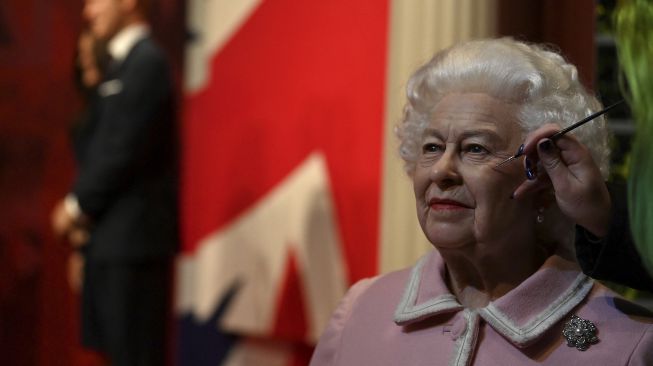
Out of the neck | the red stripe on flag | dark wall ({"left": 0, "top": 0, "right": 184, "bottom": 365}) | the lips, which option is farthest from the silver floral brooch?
dark wall ({"left": 0, "top": 0, "right": 184, "bottom": 365})

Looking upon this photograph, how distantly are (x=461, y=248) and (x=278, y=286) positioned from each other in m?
1.93

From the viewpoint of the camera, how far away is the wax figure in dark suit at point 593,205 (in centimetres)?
164

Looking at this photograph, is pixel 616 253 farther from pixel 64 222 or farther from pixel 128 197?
pixel 64 222

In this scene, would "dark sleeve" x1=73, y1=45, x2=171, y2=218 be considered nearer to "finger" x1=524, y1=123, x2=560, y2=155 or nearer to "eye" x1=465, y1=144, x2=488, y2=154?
"eye" x1=465, y1=144, x2=488, y2=154

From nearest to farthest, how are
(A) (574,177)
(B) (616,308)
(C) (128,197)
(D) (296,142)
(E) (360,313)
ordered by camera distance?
(A) (574,177), (B) (616,308), (E) (360,313), (D) (296,142), (C) (128,197)

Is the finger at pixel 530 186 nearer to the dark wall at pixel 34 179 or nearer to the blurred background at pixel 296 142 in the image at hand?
the blurred background at pixel 296 142

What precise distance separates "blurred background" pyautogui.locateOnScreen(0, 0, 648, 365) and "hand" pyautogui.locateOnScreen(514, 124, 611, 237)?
0.96 m

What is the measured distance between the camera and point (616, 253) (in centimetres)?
167

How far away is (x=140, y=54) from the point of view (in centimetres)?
425

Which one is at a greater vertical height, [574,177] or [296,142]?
[296,142]

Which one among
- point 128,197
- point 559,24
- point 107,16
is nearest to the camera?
point 559,24

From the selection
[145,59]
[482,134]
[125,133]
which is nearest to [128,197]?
[125,133]

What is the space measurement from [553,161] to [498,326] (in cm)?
32

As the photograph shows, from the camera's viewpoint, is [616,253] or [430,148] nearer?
[616,253]
